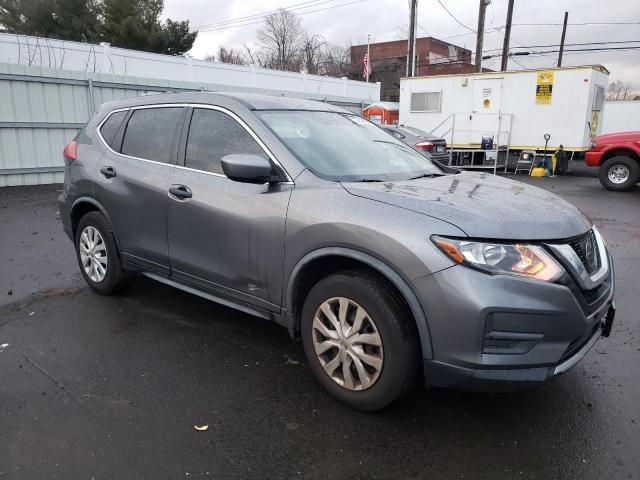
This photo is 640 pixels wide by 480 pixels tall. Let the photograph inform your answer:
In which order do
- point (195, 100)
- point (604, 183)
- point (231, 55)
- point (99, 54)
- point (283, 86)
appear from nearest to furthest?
point (195, 100), point (604, 183), point (99, 54), point (283, 86), point (231, 55)

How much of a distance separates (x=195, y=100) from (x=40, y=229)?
193 inches

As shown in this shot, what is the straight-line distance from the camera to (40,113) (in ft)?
37.1

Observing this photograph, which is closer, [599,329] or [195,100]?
[599,329]

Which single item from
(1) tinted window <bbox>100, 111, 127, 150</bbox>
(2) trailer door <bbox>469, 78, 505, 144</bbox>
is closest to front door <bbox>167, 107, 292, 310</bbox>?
(1) tinted window <bbox>100, 111, 127, 150</bbox>

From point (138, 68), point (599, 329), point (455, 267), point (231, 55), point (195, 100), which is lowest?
point (599, 329)

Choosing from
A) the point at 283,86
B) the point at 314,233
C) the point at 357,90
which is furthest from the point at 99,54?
the point at 314,233

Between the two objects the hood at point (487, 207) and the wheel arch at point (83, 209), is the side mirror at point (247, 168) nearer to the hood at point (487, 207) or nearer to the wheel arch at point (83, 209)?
the hood at point (487, 207)

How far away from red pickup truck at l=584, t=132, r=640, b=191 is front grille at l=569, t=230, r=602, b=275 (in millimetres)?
10609

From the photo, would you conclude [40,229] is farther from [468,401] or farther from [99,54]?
[99,54]

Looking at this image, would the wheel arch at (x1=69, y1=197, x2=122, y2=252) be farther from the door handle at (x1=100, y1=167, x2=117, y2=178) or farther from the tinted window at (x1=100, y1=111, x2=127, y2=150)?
the tinted window at (x1=100, y1=111, x2=127, y2=150)

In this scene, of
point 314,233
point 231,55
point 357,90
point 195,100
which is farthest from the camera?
point 231,55

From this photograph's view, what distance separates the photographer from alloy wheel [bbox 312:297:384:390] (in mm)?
2721

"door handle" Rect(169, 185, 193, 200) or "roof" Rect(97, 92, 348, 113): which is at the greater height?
"roof" Rect(97, 92, 348, 113)

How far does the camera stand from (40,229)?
7461 millimetres
